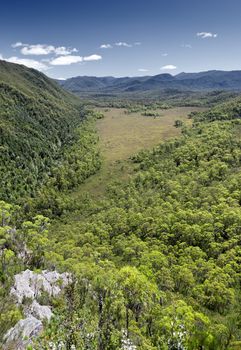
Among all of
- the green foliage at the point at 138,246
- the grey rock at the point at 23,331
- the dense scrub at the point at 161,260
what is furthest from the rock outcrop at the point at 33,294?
the dense scrub at the point at 161,260

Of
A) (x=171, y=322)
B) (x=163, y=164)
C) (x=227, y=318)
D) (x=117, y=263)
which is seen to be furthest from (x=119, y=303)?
(x=163, y=164)

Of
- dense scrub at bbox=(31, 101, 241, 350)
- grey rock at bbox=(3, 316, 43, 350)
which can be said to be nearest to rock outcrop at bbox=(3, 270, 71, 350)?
grey rock at bbox=(3, 316, 43, 350)

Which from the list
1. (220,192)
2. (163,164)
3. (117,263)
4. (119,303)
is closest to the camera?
(119,303)

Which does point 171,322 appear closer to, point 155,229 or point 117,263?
point 117,263

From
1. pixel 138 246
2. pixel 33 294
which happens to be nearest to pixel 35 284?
pixel 33 294

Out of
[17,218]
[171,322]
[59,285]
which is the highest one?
[171,322]

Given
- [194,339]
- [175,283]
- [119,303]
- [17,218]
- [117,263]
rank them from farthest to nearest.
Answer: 1. [17,218]
2. [117,263]
3. [175,283]
4. [119,303]
5. [194,339]

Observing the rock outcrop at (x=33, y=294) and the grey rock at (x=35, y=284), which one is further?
the grey rock at (x=35, y=284)

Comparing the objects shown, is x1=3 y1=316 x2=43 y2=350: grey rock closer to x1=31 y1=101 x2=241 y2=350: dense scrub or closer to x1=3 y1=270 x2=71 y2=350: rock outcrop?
x1=3 y1=270 x2=71 y2=350: rock outcrop

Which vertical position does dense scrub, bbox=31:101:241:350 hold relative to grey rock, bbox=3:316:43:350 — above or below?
below

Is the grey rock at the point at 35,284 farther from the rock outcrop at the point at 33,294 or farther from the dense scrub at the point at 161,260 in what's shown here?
the dense scrub at the point at 161,260

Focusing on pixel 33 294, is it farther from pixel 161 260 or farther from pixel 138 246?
pixel 138 246
